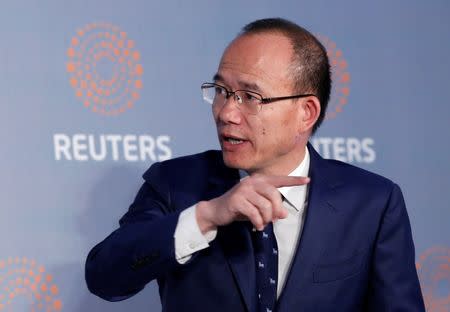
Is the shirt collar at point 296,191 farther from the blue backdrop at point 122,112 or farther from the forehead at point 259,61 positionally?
the blue backdrop at point 122,112

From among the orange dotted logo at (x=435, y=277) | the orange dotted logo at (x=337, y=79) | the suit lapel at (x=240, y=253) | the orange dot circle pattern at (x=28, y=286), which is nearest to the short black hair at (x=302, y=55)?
the suit lapel at (x=240, y=253)

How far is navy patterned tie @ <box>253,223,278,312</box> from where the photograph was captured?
1591 mm

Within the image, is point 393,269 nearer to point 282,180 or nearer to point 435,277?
point 282,180

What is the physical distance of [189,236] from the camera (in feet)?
4.81

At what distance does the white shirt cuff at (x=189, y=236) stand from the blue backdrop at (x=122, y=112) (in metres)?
0.70

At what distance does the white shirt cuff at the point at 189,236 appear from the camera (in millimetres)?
1461

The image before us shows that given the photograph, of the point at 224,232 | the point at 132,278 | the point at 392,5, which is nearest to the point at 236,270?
the point at 224,232

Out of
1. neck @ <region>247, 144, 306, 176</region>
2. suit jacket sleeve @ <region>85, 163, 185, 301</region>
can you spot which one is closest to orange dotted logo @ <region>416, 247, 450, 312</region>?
neck @ <region>247, 144, 306, 176</region>

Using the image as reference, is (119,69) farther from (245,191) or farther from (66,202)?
(245,191)

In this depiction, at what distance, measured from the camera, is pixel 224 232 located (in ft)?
5.37

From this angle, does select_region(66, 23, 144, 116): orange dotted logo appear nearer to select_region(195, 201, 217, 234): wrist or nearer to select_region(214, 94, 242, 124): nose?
select_region(214, 94, 242, 124): nose

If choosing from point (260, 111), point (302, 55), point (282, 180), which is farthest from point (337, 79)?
point (282, 180)

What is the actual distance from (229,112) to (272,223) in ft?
0.80

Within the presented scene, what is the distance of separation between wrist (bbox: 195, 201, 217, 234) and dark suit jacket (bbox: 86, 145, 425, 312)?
2.3 inches
